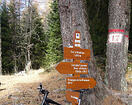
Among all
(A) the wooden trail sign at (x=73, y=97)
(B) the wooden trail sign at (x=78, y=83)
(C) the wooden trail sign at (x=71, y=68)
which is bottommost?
(A) the wooden trail sign at (x=73, y=97)

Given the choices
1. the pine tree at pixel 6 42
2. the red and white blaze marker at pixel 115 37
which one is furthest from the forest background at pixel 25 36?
the red and white blaze marker at pixel 115 37

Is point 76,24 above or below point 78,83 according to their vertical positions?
above

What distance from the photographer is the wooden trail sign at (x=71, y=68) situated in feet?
9.10

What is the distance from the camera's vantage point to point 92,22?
7.78 meters

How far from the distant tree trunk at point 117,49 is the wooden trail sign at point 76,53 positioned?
202 centimetres

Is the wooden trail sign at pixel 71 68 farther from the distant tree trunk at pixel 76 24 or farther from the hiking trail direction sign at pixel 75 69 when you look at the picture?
the distant tree trunk at pixel 76 24

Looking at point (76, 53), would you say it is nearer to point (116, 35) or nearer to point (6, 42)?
point (116, 35)

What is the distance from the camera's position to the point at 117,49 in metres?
4.75

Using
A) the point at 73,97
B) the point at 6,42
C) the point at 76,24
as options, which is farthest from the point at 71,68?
the point at 6,42

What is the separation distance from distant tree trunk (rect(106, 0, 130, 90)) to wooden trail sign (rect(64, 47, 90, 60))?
6.63ft

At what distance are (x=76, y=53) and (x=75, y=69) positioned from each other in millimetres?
350

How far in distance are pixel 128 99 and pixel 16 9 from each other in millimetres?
18784

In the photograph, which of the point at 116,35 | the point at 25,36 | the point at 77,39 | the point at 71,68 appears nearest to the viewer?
the point at 71,68

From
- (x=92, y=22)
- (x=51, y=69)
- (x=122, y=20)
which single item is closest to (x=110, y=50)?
(x=122, y=20)
